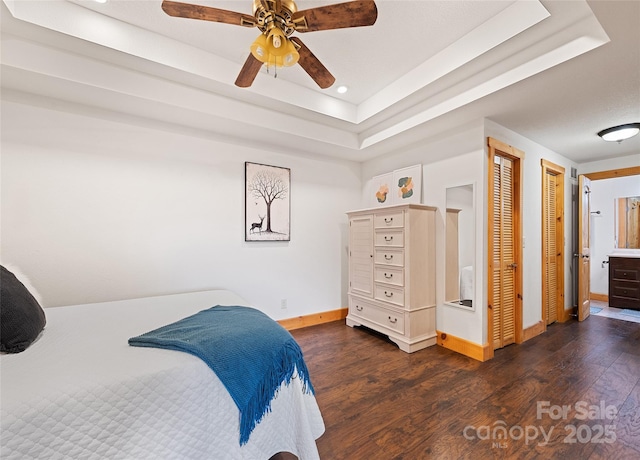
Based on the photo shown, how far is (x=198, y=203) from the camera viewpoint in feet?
9.53

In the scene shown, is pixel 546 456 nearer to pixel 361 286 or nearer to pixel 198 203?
pixel 361 286

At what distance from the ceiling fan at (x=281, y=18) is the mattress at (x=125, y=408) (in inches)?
63.2

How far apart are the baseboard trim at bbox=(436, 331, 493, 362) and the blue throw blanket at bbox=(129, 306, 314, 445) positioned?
6.38ft

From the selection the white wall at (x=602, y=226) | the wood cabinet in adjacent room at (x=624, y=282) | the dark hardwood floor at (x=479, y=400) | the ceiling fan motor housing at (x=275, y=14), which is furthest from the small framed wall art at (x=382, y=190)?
the white wall at (x=602, y=226)

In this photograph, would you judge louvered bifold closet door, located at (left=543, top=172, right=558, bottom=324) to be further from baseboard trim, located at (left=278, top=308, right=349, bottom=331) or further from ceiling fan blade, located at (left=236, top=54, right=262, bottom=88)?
ceiling fan blade, located at (left=236, top=54, right=262, bottom=88)

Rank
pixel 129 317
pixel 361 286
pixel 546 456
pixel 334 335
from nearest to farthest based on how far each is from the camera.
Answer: pixel 546 456 < pixel 129 317 < pixel 334 335 < pixel 361 286

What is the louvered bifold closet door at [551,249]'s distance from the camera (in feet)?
11.4

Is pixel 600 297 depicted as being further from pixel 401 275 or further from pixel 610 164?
pixel 401 275

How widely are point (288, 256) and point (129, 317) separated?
6.18 feet

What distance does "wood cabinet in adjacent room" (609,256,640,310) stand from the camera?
13.9 ft

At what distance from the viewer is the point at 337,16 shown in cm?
137

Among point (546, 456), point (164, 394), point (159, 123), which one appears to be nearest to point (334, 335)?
point (546, 456)

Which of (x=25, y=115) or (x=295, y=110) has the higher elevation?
(x=295, y=110)

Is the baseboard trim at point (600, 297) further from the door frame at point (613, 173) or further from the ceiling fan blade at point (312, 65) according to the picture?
the ceiling fan blade at point (312, 65)
